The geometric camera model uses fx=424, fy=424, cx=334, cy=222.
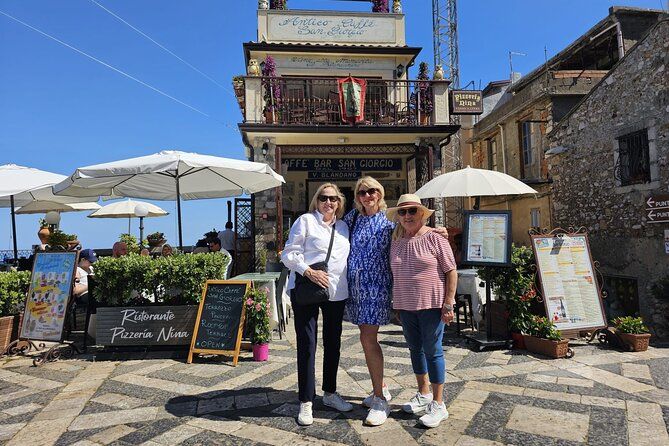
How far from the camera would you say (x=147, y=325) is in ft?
16.6

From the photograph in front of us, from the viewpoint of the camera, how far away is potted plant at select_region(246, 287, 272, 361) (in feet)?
15.6

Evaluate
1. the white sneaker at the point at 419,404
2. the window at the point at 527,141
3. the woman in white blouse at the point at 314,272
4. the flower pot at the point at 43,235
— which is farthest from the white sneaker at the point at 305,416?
the window at the point at 527,141

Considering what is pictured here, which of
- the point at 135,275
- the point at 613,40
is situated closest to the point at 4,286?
the point at 135,275

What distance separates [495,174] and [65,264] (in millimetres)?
6027

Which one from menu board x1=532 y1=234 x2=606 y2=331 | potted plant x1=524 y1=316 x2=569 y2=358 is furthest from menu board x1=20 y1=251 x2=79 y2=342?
menu board x1=532 y1=234 x2=606 y2=331

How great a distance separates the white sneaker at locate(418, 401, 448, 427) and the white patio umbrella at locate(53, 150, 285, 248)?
3.90 m

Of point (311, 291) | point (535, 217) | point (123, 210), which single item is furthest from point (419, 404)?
point (535, 217)

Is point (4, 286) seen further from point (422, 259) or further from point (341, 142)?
point (341, 142)

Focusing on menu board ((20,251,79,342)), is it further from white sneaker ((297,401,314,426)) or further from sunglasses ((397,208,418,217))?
sunglasses ((397,208,418,217))

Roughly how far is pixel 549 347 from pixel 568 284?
1.03 m

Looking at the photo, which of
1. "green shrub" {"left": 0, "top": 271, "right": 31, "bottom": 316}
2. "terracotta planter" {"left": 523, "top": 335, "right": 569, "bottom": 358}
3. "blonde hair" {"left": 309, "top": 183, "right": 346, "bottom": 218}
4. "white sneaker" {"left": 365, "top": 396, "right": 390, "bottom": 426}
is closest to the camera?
"white sneaker" {"left": 365, "top": 396, "right": 390, "bottom": 426}

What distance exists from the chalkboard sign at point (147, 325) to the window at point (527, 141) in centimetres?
1417

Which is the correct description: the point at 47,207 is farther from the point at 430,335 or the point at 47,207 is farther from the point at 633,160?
the point at 633,160

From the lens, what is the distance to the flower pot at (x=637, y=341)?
4887 millimetres
